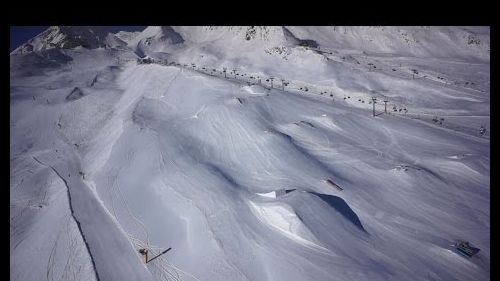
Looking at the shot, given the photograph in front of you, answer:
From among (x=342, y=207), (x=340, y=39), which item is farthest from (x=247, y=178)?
(x=340, y=39)

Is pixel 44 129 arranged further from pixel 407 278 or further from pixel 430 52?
pixel 430 52

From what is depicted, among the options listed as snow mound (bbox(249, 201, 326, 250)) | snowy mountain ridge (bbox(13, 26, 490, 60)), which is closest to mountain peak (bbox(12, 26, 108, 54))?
snowy mountain ridge (bbox(13, 26, 490, 60))

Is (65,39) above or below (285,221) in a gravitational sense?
above

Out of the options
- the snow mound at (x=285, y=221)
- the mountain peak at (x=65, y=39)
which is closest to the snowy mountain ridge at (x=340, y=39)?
the mountain peak at (x=65, y=39)

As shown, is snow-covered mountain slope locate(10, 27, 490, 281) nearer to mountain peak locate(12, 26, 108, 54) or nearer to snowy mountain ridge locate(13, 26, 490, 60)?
snowy mountain ridge locate(13, 26, 490, 60)

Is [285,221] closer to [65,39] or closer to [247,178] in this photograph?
[247,178]

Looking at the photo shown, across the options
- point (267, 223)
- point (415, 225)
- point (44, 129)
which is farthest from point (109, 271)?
point (44, 129)

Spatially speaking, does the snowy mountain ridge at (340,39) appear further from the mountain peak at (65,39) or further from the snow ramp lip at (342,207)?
the snow ramp lip at (342,207)

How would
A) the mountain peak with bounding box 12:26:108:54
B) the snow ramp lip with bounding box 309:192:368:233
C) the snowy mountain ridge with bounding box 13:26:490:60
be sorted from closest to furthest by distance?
the snow ramp lip with bounding box 309:192:368:233
the snowy mountain ridge with bounding box 13:26:490:60
the mountain peak with bounding box 12:26:108:54
